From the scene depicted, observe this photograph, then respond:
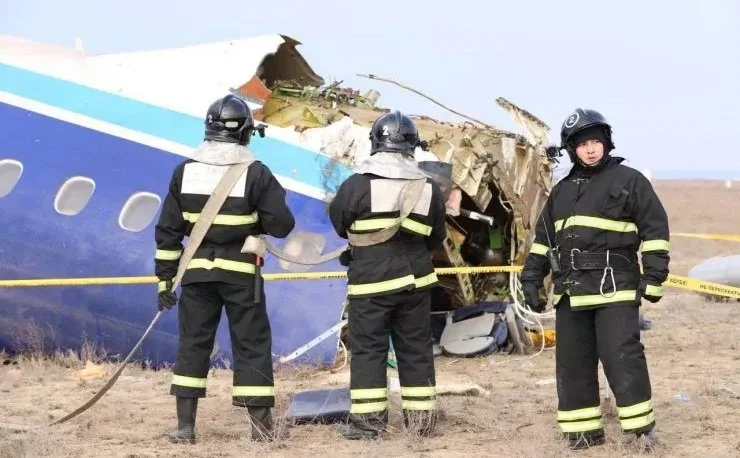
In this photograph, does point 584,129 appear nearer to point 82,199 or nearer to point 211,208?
point 211,208

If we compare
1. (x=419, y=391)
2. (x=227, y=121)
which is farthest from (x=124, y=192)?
(x=419, y=391)

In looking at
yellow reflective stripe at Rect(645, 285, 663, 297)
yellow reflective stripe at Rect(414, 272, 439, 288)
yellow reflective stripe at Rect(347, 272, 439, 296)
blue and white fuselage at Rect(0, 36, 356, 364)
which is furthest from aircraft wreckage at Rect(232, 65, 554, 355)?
yellow reflective stripe at Rect(645, 285, 663, 297)

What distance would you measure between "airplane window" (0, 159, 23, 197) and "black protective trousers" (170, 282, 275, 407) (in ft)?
12.3

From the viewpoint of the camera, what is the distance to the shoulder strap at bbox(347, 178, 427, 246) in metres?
7.13

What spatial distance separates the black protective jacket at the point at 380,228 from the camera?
7.12m

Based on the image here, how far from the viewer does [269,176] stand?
709cm

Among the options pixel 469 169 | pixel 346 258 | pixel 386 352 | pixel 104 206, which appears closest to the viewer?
pixel 386 352

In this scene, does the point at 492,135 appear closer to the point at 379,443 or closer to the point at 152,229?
the point at 152,229

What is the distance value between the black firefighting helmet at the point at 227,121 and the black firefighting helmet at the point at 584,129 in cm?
205

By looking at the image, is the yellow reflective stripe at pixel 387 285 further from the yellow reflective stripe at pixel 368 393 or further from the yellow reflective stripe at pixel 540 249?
the yellow reflective stripe at pixel 540 249

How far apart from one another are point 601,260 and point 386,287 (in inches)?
54.6

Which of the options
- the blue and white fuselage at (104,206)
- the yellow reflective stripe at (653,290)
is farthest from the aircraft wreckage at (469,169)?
the yellow reflective stripe at (653,290)

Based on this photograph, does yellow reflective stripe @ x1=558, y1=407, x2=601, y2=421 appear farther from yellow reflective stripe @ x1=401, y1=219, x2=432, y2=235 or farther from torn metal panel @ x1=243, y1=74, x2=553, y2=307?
torn metal panel @ x1=243, y1=74, x2=553, y2=307

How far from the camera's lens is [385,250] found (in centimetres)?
717
